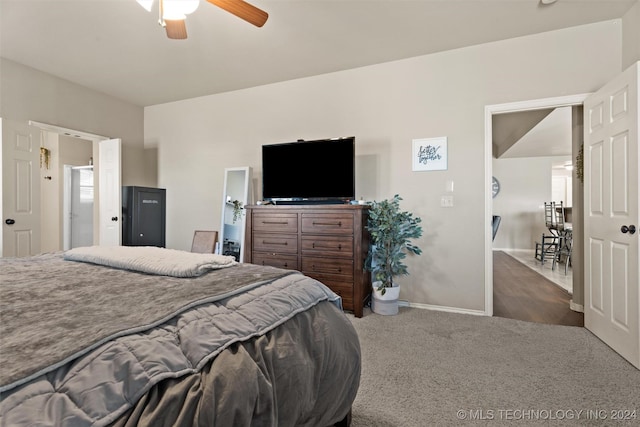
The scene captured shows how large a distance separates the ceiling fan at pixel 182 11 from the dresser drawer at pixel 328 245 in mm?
1825

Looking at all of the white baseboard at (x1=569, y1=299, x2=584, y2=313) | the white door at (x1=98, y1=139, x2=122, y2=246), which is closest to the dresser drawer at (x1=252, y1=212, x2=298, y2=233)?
the white door at (x1=98, y1=139, x2=122, y2=246)

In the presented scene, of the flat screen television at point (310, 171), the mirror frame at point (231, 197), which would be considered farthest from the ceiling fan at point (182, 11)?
the mirror frame at point (231, 197)

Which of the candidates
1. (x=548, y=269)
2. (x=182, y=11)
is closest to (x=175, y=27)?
(x=182, y=11)

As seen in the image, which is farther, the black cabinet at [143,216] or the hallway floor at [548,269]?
the hallway floor at [548,269]

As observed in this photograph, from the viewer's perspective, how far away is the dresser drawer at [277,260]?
3.20 meters

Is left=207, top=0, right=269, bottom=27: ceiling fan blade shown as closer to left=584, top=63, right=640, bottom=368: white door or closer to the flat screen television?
the flat screen television

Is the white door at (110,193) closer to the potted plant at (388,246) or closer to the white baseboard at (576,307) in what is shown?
the potted plant at (388,246)

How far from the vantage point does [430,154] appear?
10.5 ft

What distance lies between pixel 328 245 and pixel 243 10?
1.97 m

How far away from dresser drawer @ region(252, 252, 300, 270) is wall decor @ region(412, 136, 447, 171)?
156cm

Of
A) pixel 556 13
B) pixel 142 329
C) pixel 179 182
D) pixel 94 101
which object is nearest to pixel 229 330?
pixel 142 329

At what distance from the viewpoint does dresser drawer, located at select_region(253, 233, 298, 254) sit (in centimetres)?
320

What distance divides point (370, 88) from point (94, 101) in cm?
355

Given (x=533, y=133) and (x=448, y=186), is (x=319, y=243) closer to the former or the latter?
(x=448, y=186)
